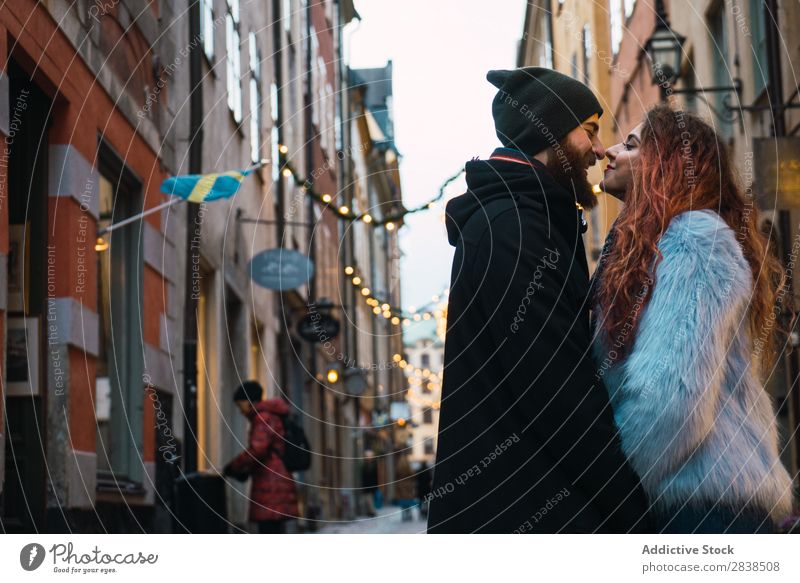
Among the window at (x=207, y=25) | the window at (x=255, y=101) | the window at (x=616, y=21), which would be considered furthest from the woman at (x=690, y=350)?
the window at (x=616, y=21)

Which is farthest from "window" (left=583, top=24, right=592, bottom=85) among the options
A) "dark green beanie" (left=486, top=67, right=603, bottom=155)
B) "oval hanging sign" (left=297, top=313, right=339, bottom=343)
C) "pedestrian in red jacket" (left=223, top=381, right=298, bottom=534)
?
"dark green beanie" (left=486, top=67, right=603, bottom=155)

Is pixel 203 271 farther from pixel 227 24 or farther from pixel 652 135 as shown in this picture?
pixel 652 135

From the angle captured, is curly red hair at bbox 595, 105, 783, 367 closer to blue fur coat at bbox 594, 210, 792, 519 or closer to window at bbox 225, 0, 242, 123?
blue fur coat at bbox 594, 210, 792, 519

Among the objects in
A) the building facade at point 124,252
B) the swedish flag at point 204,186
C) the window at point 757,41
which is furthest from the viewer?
the window at point 757,41

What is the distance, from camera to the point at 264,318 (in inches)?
687

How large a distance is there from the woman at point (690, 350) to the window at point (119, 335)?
6.20 metres

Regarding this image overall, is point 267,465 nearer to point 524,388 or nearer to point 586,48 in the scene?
point 524,388

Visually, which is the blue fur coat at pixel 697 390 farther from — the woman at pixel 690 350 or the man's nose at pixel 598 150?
the man's nose at pixel 598 150

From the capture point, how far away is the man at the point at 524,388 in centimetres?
271

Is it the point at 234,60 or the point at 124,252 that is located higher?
the point at 234,60

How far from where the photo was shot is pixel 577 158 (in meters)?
3.13

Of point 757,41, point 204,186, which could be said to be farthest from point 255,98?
point 204,186

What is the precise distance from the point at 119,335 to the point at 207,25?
404 centimetres
